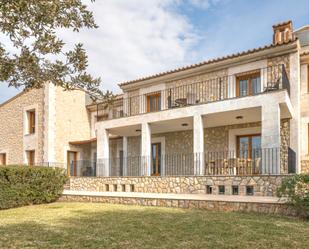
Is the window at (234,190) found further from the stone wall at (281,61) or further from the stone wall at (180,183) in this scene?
the stone wall at (281,61)

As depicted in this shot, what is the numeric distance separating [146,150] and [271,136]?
227 inches

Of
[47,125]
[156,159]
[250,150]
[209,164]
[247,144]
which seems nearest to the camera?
[209,164]

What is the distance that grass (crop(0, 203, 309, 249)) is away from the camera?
5.87 metres

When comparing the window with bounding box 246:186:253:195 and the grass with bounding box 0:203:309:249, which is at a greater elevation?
the window with bounding box 246:186:253:195

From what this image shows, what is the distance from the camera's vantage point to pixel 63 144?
848 inches

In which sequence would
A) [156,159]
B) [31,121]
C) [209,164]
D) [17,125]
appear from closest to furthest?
1. [209,164]
2. [156,159]
3. [31,121]
4. [17,125]

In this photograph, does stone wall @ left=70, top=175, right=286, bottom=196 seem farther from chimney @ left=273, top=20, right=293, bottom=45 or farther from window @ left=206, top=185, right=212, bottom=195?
chimney @ left=273, top=20, right=293, bottom=45

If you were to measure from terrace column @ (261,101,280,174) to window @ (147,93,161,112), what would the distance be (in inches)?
270

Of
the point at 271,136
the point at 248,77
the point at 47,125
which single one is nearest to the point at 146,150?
the point at 248,77

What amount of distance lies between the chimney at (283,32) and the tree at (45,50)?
12816 mm

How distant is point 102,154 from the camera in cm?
1712

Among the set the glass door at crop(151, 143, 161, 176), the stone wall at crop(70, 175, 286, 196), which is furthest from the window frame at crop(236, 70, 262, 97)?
the glass door at crop(151, 143, 161, 176)

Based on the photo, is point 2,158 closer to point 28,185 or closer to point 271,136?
point 28,185

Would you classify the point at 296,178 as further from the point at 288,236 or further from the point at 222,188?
the point at 222,188
